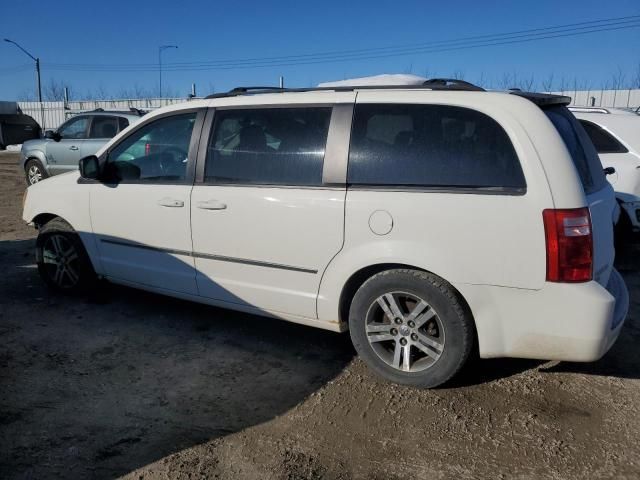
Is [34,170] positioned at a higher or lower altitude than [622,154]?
lower

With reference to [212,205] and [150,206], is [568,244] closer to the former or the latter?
[212,205]

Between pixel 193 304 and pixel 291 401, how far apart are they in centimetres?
195

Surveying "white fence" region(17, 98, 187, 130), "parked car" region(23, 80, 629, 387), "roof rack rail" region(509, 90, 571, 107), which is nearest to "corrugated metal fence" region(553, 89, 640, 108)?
"roof rack rail" region(509, 90, 571, 107)

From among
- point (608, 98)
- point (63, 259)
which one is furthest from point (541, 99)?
point (608, 98)

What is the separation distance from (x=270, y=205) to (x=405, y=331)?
3.96 ft

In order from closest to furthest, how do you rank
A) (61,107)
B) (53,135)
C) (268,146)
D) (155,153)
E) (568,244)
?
(568,244)
(268,146)
(155,153)
(53,135)
(61,107)

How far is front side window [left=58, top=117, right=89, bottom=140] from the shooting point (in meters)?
11.5

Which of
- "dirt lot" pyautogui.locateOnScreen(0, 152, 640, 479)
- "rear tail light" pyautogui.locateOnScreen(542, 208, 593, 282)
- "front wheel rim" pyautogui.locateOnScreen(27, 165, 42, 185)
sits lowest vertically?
"dirt lot" pyautogui.locateOnScreen(0, 152, 640, 479)

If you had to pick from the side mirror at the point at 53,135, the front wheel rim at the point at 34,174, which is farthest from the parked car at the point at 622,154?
the front wheel rim at the point at 34,174

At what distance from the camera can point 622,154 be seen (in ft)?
21.4

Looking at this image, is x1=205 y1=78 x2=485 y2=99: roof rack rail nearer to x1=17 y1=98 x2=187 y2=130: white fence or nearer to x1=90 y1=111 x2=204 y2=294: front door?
x1=90 y1=111 x2=204 y2=294: front door

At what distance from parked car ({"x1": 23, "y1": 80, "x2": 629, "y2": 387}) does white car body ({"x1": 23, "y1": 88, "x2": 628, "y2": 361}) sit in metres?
0.01

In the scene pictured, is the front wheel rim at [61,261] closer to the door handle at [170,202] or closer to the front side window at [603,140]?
the door handle at [170,202]

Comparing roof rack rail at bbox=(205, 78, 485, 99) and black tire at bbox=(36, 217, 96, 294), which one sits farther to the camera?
black tire at bbox=(36, 217, 96, 294)
